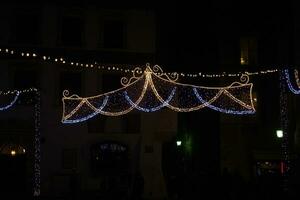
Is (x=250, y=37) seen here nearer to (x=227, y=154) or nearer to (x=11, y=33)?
(x=227, y=154)

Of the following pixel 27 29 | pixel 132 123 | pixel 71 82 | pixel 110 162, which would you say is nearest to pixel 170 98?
pixel 132 123

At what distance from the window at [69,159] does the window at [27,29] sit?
4924 mm

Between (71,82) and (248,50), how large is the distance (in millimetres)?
8806

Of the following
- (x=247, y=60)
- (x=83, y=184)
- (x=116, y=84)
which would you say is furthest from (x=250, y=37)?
(x=83, y=184)

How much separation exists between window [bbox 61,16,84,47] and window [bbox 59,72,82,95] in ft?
4.36

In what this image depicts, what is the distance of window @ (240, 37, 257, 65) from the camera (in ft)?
83.9

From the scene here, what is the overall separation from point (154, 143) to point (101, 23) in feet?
19.3

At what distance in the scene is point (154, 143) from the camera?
2308 cm

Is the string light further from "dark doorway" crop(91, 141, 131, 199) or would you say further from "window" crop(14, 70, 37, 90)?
"dark doorway" crop(91, 141, 131, 199)

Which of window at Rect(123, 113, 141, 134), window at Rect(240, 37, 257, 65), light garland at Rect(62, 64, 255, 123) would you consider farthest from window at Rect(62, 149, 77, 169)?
window at Rect(240, 37, 257, 65)

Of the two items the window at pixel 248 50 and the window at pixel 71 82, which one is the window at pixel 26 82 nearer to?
the window at pixel 71 82

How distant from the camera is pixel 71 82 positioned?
23125 millimetres

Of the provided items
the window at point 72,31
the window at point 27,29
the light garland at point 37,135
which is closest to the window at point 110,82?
the window at point 72,31

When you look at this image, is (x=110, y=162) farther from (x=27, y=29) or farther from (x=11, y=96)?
(x=27, y=29)
